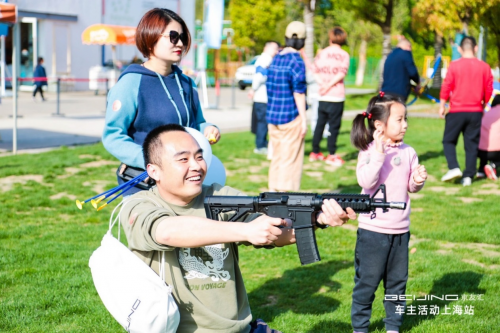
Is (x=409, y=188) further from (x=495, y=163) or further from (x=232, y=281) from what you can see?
(x=495, y=163)

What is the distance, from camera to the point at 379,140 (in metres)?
4.00

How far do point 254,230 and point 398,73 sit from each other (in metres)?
9.56

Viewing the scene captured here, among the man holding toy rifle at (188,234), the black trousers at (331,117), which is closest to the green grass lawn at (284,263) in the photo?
the black trousers at (331,117)

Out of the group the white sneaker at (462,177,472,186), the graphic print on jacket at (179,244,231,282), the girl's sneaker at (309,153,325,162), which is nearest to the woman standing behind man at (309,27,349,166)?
the girl's sneaker at (309,153,325,162)

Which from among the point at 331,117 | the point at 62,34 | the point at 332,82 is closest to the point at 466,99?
the point at 332,82

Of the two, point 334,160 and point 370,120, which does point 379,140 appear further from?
point 334,160

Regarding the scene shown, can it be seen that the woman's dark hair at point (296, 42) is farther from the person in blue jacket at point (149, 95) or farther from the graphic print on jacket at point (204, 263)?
the graphic print on jacket at point (204, 263)

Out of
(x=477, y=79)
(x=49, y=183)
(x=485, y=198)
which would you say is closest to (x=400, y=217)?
(x=485, y=198)

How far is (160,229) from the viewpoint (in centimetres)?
251

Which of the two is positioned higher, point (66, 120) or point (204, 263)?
point (204, 263)

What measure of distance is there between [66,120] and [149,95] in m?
14.6

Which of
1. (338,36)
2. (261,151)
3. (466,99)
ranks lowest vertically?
(261,151)

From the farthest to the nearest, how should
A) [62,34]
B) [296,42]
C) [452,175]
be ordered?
[62,34] < [452,175] < [296,42]

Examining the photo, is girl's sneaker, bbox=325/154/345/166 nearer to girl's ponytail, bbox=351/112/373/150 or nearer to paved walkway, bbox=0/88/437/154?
paved walkway, bbox=0/88/437/154
